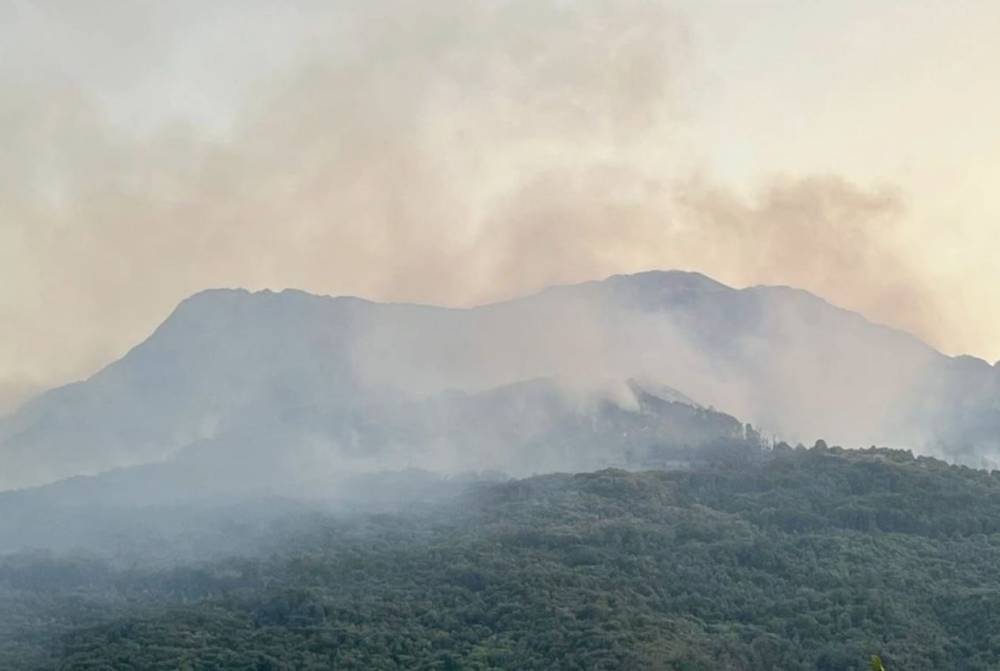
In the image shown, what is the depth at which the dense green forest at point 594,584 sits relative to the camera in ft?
289

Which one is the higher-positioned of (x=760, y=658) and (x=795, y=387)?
(x=795, y=387)

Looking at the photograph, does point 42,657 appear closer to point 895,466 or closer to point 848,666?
point 848,666

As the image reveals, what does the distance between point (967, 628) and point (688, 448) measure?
6976 centimetres

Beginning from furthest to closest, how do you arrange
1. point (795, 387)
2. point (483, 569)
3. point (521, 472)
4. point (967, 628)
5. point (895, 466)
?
point (795, 387), point (521, 472), point (895, 466), point (483, 569), point (967, 628)

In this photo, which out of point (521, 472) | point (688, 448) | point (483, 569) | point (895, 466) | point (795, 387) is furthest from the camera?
point (795, 387)

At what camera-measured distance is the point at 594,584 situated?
330 feet

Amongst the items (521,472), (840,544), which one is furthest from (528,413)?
(840,544)

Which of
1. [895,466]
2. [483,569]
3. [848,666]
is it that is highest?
[895,466]

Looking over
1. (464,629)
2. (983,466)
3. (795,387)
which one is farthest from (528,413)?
(464,629)

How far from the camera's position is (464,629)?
93438 millimetres

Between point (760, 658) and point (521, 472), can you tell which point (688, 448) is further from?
point (760, 658)

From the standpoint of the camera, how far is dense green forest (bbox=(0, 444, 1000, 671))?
87.9 metres

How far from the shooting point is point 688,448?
528ft

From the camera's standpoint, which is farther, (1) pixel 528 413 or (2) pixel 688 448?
(1) pixel 528 413
